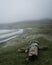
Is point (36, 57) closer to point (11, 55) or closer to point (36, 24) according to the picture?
point (11, 55)

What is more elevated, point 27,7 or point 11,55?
point 27,7

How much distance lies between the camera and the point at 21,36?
1.47m

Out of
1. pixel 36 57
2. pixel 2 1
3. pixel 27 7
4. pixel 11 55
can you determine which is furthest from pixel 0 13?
pixel 36 57

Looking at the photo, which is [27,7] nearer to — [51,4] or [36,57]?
[51,4]

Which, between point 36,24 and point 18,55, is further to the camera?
point 36,24

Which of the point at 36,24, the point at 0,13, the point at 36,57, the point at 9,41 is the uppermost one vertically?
the point at 0,13

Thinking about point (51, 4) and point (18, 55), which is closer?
point (18, 55)

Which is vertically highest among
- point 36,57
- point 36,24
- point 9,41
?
point 36,24

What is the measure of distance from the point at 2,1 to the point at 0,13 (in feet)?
0.33

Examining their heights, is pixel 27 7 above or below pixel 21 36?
above

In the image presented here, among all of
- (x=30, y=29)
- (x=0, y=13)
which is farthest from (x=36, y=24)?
(x=0, y=13)

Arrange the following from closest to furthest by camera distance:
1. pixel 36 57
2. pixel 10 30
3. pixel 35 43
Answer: pixel 36 57
pixel 35 43
pixel 10 30

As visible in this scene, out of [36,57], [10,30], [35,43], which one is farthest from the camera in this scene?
[10,30]

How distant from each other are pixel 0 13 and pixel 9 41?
262 mm
